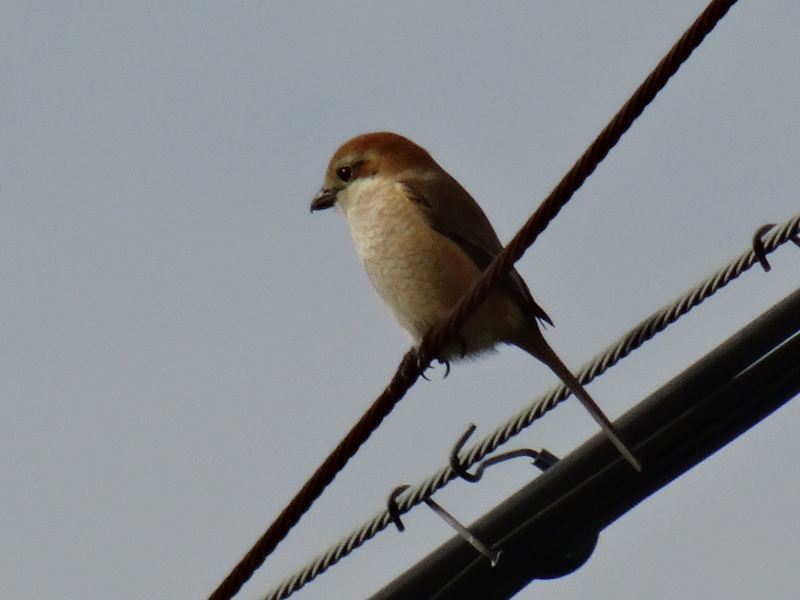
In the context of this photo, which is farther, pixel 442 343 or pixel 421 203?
pixel 421 203

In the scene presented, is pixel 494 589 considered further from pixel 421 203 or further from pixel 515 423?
pixel 421 203

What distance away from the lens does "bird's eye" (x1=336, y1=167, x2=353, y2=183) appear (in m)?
5.69

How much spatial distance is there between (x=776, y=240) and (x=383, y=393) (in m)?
0.97

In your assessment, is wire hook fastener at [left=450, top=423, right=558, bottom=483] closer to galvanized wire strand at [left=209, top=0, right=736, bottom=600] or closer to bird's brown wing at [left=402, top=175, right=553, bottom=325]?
galvanized wire strand at [left=209, top=0, right=736, bottom=600]

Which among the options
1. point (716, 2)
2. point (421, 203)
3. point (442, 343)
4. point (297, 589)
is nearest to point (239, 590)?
point (297, 589)

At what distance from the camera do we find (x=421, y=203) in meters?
5.16

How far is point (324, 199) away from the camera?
5723 mm

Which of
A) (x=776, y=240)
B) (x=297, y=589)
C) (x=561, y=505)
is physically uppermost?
(x=776, y=240)

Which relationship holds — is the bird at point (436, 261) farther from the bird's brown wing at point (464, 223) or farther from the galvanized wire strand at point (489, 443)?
the galvanized wire strand at point (489, 443)

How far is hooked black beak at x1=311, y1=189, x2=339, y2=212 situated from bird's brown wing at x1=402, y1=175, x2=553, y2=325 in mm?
448

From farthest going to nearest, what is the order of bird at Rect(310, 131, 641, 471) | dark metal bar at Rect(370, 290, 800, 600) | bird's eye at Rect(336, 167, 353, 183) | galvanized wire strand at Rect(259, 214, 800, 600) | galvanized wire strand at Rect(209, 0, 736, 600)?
bird's eye at Rect(336, 167, 353, 183), bird at Rect(310, 131, 641, 471), galvanized wire strand at Rect(259, 214, 800, 600), dark metal bar at Rect(370, 290, 800, 600), galvanized wire strand at Rect(209, 0, 736, 600)

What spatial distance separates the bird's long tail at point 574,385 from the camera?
2955 mm

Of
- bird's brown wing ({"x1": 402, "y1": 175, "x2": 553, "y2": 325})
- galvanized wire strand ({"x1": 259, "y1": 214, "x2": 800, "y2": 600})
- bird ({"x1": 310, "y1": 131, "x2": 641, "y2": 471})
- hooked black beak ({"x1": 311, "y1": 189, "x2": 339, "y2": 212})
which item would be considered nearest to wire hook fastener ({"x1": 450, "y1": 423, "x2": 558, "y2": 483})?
galvanized wire strand ({"x1": 259, "y1": 214, "x2": 800, "y2": 600})

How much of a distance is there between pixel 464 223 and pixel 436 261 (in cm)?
32
